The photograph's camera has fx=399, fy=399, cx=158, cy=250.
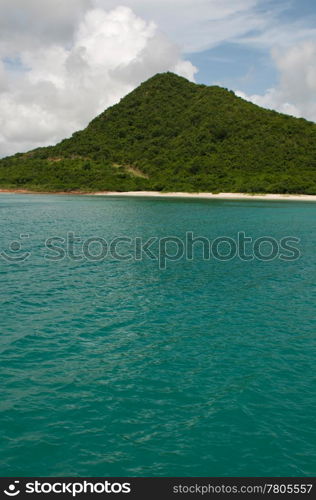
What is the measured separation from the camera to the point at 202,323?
1792cm

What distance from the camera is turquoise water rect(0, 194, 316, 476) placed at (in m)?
9.48

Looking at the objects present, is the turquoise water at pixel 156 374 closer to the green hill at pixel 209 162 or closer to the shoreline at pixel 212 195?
the shoreline at pixel 212 195

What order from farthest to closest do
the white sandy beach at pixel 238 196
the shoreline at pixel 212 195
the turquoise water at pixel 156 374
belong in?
the shoreline at pixel 212 195
the white sandy beach at pixel 238 196
the turquoise water at pixel 156 374

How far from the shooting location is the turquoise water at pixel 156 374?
31.1 ft

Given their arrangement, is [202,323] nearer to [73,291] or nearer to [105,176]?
[73,291]

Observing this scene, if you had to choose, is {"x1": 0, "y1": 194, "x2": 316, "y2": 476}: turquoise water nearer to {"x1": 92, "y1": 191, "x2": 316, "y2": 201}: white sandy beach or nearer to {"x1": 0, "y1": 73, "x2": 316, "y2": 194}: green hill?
{"x1": 92, "y1": 191, "x2": 316, "y2": 201}: white sandy beach

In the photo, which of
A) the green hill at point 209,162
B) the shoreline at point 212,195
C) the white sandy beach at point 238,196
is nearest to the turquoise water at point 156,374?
the white sandy beach at point 238,196

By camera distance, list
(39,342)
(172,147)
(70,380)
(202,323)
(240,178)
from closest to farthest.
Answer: (70,380) < (39,342) < (202,323) < (240,178) < (172,147)

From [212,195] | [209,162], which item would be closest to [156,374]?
[212,195]

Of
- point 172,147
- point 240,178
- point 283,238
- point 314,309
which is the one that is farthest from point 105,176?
point 314,309

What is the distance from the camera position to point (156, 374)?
13250 mm

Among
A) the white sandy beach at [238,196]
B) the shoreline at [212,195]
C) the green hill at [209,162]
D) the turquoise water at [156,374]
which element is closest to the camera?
the turquoise water at [156,374]

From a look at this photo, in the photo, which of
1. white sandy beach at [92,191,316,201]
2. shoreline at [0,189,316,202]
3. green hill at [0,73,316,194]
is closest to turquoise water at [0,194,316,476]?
white sandy beach at [92,191,316,201]
